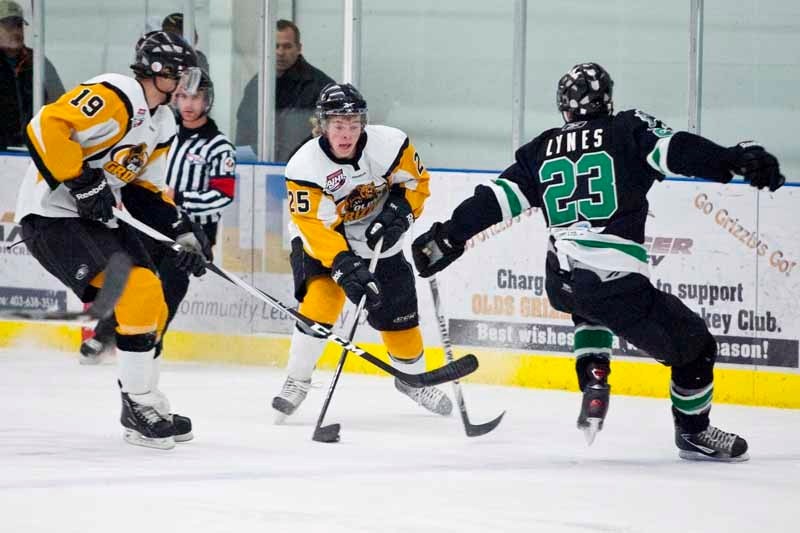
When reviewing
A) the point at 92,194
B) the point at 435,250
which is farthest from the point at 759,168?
the point at 92,194

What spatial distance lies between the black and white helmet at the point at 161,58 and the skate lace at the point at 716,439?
6.15 ft

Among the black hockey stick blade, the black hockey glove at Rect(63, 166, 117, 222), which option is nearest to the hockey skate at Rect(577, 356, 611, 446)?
the black hockey stick blade

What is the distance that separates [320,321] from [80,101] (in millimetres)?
1203

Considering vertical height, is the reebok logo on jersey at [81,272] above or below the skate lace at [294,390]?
above

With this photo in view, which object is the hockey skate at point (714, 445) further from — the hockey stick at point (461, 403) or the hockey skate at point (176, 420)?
the hockey skate at point (176, 420)

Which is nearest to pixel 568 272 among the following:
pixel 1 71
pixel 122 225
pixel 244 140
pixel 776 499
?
pixel 776 499

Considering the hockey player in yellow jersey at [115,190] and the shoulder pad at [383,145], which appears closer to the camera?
the hockey player in yellow jersey at [115,190]

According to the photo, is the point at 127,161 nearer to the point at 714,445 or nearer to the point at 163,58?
the point at 163,58

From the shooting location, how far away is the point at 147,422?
4.86 meters

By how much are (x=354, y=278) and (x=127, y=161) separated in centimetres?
79

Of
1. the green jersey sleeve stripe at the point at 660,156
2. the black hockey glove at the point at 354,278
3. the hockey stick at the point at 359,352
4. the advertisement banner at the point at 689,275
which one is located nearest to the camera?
the green jersey sleeve stripe at the point at 660,156

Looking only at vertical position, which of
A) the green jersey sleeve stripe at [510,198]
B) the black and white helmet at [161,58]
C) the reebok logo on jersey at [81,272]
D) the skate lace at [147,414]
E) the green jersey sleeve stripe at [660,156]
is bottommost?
the skate lace at [147,414]

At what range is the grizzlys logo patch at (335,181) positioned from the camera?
5312 mm

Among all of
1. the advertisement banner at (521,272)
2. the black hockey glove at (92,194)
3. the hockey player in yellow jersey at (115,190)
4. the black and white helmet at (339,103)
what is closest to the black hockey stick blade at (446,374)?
the hockey player in yellow jersey at (115,190)
